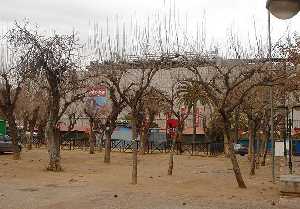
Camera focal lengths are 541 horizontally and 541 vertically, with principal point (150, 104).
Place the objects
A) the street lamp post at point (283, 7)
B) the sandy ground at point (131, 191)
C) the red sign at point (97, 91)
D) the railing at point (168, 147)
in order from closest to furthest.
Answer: the street lamp post at point (283, 7) → the sandy ground at point (131, 191) → the red sign at point (97, 91) → the railing at point (168, 147)

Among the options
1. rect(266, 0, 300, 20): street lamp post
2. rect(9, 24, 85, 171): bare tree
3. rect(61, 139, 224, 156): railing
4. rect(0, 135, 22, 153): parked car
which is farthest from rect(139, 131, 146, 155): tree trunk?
rect(266, 0, 300, 20): street lamp post

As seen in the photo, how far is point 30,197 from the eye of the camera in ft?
45.2

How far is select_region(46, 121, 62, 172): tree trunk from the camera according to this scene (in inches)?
906

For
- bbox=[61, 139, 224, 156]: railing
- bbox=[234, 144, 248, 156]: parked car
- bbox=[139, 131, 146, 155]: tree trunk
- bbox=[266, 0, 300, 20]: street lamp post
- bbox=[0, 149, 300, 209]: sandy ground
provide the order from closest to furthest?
bbox=[266, 0, 300, 20]: street lamp post
bbox=[0, 149, 300, 209]: sandy ground
bbox=[139, 131, 146, 155]: tree trunk
bbox=[61, 139, 224, 156]: railing
bbox=[234, 144, 248, 156]: parked car

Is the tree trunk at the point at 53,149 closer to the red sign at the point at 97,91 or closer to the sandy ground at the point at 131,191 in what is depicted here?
the sandy ground at the point at 131,191

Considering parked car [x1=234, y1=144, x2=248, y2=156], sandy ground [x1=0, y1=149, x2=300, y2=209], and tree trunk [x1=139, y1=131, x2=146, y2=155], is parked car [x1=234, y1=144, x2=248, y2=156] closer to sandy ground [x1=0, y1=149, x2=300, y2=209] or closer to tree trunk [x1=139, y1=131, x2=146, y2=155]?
tree trunk [x1=139, y1=131, x2=146, y2=155]

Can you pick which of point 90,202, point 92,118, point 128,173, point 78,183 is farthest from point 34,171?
point 92,118

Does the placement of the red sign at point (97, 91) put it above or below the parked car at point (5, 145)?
above

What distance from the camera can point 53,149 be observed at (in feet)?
76.3

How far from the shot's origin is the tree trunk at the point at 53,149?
23016 mm

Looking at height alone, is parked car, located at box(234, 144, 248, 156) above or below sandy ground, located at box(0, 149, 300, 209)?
above

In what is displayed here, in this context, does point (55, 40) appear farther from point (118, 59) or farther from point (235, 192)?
point (235, 192)

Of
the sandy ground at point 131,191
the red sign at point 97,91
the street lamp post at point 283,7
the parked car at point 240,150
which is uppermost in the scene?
the red sign at point 97,91

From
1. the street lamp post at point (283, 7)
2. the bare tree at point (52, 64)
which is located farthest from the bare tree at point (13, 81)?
the street lamp post at point (283, 7)
